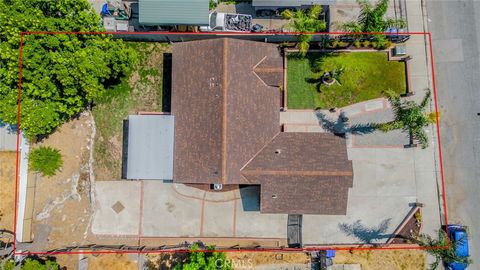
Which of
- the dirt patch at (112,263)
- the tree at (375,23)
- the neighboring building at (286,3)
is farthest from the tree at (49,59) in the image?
the tree at (375,23)

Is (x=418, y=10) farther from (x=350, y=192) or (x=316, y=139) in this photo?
(x=350, y=192)

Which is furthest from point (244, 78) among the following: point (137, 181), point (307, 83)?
point (137, 181)

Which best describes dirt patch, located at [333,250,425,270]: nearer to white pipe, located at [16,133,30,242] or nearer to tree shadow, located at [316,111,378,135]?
tree shadow, located at [316,111,378,135]

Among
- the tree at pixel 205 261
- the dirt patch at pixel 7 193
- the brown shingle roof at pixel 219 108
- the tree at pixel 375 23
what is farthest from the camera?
the dirt patch at pixel 7 193

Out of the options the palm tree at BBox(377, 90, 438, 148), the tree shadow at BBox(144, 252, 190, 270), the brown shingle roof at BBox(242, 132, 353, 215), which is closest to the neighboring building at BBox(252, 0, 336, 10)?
the palm tree at BBox(377, 90, 438, 148)

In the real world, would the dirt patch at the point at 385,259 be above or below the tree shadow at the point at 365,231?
below

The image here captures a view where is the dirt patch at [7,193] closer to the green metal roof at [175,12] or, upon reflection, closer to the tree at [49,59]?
the tree at [49,59]

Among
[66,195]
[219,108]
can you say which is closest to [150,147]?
[219,108]
